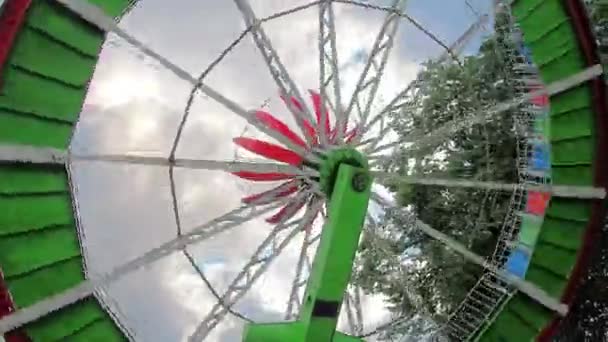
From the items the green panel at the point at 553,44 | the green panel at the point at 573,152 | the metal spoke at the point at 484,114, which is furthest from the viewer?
the green panel at the point at 573,152

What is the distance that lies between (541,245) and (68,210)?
6789 millimetres

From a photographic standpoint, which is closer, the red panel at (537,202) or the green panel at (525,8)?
the green panel at (525,8)

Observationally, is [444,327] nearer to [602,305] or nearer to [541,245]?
[541,245]

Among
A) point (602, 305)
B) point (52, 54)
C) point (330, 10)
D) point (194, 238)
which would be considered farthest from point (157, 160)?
point (602, 305)

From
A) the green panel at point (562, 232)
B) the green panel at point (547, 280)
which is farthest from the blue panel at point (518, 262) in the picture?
the green panel at point (562, 232)

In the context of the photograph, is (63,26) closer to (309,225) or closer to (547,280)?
(309,225)

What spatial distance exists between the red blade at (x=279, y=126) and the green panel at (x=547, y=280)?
418cm

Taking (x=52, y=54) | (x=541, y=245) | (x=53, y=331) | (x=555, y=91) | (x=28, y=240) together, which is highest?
(x=555, y=91)

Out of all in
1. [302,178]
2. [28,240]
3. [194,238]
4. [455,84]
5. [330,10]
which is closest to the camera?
[28,240]

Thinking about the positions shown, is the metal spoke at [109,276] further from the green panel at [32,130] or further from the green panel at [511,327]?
the green panel at [511,327]

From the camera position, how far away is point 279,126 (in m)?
10.7

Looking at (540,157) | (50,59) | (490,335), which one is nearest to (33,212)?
(50,59)

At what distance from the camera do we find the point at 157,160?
9344 mm

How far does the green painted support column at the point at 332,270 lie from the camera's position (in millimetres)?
8844
